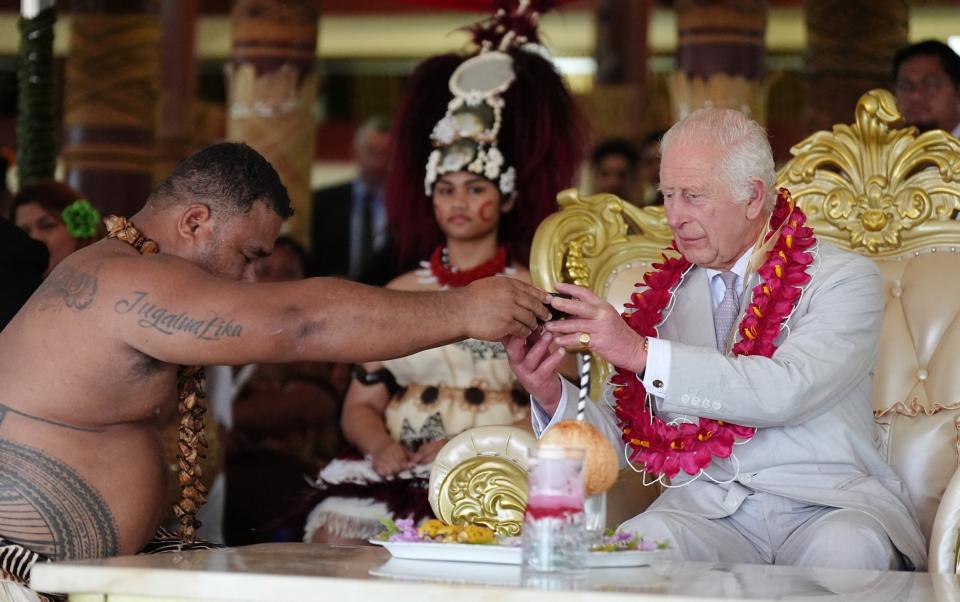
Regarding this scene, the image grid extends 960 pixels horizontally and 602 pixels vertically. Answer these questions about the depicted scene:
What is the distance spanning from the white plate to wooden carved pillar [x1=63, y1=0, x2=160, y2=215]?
20.3 feet

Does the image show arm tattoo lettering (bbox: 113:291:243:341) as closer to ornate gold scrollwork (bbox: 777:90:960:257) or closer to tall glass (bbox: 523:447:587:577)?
tall glass (bbox: 523:447:587:577)

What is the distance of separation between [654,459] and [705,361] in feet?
1.20

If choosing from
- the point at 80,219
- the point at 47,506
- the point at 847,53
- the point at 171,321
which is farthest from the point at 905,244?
the point at 847,53

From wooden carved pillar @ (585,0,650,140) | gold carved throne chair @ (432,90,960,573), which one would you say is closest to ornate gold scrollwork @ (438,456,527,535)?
gold carved throne chair @ (432,90,960,573)

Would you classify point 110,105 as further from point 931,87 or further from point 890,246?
point 890,246

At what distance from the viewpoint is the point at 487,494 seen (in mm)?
3492

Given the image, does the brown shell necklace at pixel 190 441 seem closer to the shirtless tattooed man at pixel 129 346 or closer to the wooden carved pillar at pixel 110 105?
the shirtless tattooed man at pixel 129 346

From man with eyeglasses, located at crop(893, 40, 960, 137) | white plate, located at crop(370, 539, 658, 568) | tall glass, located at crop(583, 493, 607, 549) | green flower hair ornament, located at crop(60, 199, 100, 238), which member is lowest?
white plate, located at crop(370, 539, 658, 568)

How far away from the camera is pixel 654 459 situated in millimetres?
3436

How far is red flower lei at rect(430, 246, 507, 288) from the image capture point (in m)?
4.84

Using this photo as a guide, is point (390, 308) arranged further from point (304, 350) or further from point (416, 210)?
point (416, 210)

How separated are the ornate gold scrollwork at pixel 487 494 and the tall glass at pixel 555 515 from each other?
957 millimetres

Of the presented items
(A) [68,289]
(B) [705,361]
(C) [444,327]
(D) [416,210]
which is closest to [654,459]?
(B) [705,361]

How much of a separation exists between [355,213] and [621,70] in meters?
3.34
